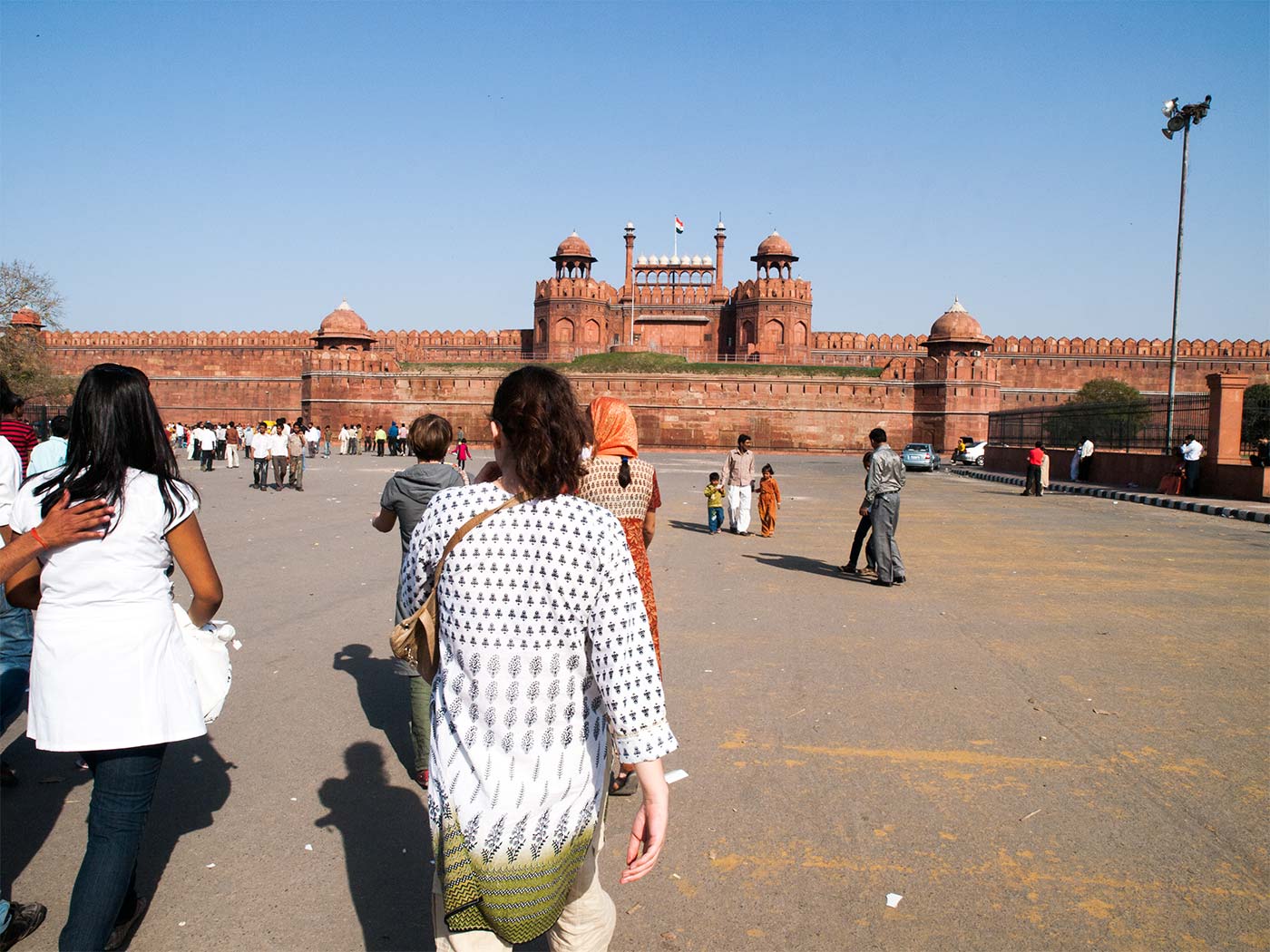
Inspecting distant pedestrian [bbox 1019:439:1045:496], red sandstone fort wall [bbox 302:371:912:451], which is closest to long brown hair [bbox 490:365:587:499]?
distant pedestrian [bbox 1019:439:1045:496]

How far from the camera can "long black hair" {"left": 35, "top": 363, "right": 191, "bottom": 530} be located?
2010 mm

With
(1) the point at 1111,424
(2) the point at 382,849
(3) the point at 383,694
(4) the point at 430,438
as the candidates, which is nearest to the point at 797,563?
(3) the point at 383,694

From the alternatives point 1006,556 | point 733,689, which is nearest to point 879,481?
point 1006,556

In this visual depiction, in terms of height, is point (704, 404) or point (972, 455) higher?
point (704, 404)

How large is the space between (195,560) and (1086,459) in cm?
2255

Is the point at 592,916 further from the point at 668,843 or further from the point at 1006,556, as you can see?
the point at 1006,556

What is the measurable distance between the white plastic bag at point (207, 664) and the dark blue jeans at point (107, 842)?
0.20 meters

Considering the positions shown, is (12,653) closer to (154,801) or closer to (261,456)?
(154,801)

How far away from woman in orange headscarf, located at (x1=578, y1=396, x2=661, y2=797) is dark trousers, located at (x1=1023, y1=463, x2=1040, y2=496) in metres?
15.5

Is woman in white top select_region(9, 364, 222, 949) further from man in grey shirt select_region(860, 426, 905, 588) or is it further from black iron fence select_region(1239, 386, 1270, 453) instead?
black iron fence select_region(1239, 386, 1270, 453)

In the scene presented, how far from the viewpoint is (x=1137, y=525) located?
11984 mm

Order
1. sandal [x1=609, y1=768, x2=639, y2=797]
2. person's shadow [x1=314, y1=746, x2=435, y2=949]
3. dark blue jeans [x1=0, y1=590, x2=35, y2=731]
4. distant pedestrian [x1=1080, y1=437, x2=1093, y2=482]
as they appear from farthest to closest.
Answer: distant pedestrian [x1=1080, y1=437, x2=1093, y2=482], sandal [x1=609, y1=768, x2=639, y2=797], dark blue jeans [x1=0, y1=590, x2=35, y2=731], person's shadow [x1=314, y1=746, x2=435, y2=949]

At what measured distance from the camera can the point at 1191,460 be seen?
16.4 m

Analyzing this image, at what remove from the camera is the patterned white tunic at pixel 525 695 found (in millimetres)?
1578
